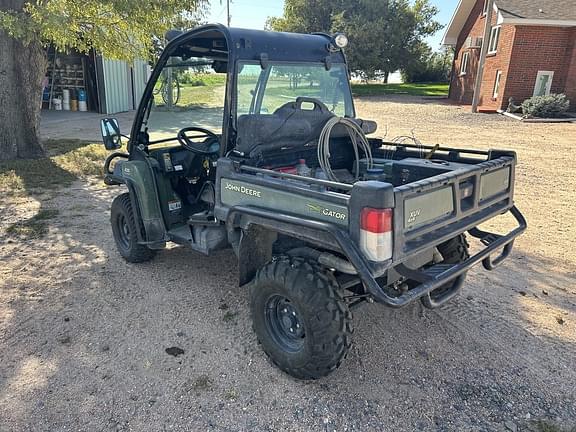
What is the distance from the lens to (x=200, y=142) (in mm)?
3971

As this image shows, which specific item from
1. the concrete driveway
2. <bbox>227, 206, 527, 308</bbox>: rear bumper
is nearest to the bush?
the concrete driveway

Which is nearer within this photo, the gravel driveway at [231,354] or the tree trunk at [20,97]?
the gravel driveway at [231,354]

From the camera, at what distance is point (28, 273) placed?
170 inches

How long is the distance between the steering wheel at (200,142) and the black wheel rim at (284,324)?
1.50 metres

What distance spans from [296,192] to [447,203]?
91 cm

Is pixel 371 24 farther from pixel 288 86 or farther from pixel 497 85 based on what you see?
pixel 288 86

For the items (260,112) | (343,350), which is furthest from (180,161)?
(343,350)

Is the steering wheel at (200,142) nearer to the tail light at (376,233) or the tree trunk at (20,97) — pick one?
the tail light at (376,233)

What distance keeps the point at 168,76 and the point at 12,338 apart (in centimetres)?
240

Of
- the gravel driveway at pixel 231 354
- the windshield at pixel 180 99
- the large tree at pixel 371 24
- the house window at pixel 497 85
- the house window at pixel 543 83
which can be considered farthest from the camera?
the large tree at pixel 371 24

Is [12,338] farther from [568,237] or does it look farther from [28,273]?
[568,237]

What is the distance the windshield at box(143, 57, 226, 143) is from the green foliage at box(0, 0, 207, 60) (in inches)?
123

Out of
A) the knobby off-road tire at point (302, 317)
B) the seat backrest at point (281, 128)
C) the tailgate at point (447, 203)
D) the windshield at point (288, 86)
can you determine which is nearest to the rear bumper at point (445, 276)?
the tailgate at point (447, 203)

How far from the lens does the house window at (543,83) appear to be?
59.0 feet
